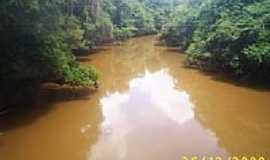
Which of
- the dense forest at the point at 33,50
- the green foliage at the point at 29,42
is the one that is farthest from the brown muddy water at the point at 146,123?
the green foliage at the point at 29,42

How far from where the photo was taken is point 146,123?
36.9ft

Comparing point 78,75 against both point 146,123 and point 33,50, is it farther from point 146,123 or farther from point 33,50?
point 146,123

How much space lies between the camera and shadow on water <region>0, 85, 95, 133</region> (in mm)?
10835

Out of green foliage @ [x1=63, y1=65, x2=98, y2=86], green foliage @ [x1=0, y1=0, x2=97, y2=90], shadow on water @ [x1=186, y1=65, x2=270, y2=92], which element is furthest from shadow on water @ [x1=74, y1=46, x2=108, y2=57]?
green foliage @ [x1=0, y1=0, x2=97, y2=90]

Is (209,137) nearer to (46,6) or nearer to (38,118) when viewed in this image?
(38,118)

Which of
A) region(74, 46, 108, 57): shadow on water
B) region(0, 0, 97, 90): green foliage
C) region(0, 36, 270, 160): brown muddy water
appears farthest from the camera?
region(74, 46, 108, 57): shadow on water

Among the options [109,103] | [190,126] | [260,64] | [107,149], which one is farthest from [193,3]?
[107,149]

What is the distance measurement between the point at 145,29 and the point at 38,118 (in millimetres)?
29383

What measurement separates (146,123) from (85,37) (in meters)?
12.4

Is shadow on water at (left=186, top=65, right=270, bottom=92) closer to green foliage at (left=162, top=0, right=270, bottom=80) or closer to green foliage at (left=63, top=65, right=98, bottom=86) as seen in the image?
green foliage at (left=162, top=0, right=270, bottom=80)

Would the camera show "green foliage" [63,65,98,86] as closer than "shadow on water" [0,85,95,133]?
No

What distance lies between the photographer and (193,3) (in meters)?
27.6

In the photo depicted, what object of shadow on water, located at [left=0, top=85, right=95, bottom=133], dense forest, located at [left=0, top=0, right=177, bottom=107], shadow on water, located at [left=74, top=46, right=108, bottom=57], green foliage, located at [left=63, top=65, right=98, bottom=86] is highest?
dense forest, located at [left=0, top=0, right=177, bottom=107]

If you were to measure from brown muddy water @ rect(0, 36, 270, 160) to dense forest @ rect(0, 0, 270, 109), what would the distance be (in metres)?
0.99
